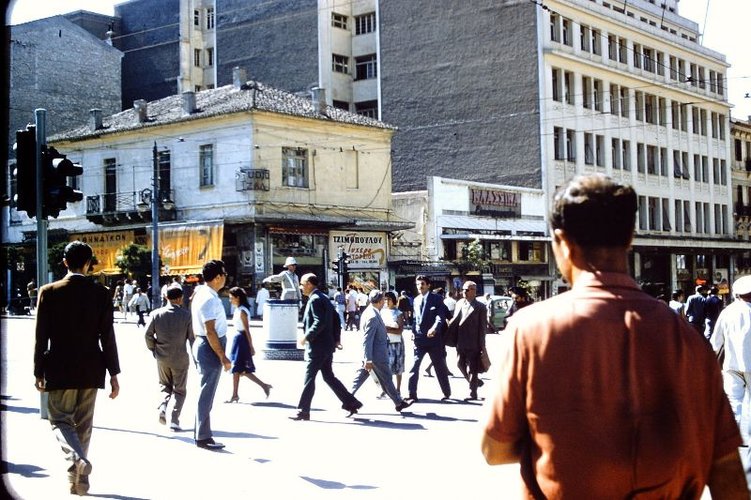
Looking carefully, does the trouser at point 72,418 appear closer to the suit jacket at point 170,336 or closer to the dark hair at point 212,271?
the dark hair at point 212,271

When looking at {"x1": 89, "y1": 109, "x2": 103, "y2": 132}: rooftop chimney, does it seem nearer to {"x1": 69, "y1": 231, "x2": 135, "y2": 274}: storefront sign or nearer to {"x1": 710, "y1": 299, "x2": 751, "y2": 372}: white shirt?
{"x1": 69, "y1": 231, "x2": 135, "y2": 274}: storefront sign

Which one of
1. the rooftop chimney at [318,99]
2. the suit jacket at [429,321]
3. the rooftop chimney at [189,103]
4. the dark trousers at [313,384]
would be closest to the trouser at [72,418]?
the dark trousers at [313,384]

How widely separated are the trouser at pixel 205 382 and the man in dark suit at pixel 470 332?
17.7 ft

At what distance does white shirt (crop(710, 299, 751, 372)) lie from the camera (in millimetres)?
9148

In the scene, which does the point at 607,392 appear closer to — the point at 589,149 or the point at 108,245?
the point at 108,245

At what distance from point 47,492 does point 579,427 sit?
5918mm

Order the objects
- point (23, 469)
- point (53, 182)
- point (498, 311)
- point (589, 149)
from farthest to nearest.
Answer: point (589, 149)
point (498, 311)
point (53, 182)
point (23, 469)

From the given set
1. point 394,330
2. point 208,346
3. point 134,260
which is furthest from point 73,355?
point 134,260

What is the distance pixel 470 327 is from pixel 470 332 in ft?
0.24

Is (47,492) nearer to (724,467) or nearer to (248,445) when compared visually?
(248,445)

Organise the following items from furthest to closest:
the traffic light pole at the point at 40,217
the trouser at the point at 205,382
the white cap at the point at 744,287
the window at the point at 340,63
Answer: the window at the point at 340,63 → the traffic light pole at the point at 40,217 → the trouser at the point at 205,382 → the white cap at the point at 744,287

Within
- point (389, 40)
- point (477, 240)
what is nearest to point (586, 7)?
point (389, 40)

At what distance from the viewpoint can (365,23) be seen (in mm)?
58938

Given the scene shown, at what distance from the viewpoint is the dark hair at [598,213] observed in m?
2.85
